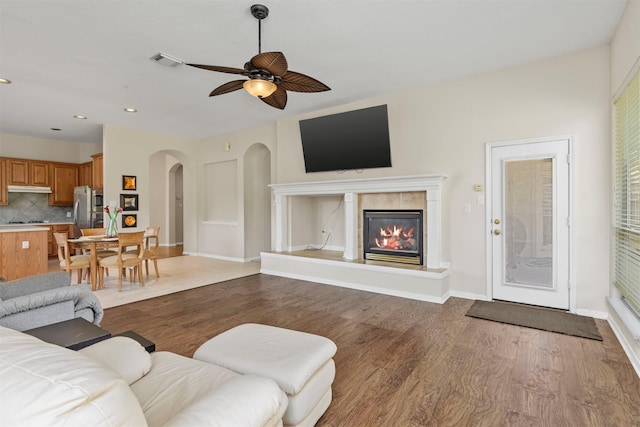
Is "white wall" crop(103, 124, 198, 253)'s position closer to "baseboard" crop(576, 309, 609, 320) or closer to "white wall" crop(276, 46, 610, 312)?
"white wall" crop(276, 46, 610, 312)

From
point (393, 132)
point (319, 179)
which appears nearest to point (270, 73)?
point (393, 132)

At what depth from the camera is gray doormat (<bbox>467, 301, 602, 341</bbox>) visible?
303 cm

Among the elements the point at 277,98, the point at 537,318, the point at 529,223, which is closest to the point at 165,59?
the point at 277,98

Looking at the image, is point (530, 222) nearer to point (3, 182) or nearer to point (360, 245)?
point (360, 245)

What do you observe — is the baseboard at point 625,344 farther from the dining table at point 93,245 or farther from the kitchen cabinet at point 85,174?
the kitchen cabinet at point 85,174

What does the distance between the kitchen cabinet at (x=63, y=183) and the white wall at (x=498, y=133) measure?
22.7ft

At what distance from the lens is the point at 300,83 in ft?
9.53

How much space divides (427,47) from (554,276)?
291 cm

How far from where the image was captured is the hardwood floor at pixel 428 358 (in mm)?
1874

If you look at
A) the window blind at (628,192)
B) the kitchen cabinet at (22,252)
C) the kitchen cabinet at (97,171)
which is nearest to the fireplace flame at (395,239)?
the window blind at (628,192)

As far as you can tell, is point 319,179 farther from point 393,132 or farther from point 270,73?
point 270,73

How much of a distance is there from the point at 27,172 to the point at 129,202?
2.85 metres

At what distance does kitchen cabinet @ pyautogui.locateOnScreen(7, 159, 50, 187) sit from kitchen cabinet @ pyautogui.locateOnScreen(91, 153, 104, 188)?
1576 millimetres

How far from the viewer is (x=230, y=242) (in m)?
7.20
